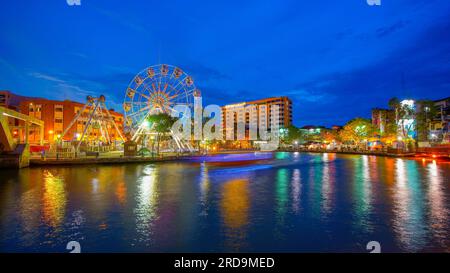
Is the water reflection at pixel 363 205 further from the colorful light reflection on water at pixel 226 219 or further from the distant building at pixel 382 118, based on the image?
the distant building at pixel 382 118

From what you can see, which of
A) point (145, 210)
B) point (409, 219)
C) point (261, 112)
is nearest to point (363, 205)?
point (409, 219)

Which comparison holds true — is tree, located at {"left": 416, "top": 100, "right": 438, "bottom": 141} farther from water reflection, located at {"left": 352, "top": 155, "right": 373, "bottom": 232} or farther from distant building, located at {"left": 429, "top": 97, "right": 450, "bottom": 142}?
water reflection, located at {"left": 352, "top": 155, "right": 373, "bottom": 232}

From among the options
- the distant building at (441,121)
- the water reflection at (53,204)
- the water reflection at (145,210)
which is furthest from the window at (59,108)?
the distant building at (441,121)

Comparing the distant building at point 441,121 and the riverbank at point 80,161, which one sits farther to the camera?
the distant building at point 441,121

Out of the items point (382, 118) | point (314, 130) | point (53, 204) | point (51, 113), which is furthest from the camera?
point (314, 130)

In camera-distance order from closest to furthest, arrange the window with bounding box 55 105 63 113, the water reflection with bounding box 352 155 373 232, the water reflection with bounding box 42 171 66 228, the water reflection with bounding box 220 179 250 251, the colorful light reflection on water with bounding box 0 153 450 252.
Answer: the colorful light reflection on water with bounding box 0 153 450 252, the water reflection with bounding box 220 179 250 251, the water reflection with bounding box 352 155 373 232, the water reflection with bounding box 42 171 66 228, the window with bounding box 55 105 63 113

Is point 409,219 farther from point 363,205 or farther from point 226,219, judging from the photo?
point 226,219

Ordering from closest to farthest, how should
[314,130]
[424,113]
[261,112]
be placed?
[424,113], [314,130], [261,112]

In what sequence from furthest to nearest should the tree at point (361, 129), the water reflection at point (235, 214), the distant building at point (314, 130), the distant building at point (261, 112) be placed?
1. the distant building at point (261, 112)
2. the distant building at point (314, 130)
3. the tree at point (361, 129)
4. the water reflection at point (235, 214)

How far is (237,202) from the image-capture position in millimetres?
11836

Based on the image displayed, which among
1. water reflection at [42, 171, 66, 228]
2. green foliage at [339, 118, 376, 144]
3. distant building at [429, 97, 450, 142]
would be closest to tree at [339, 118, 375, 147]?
green foliage at [339, 118, 376, 144]

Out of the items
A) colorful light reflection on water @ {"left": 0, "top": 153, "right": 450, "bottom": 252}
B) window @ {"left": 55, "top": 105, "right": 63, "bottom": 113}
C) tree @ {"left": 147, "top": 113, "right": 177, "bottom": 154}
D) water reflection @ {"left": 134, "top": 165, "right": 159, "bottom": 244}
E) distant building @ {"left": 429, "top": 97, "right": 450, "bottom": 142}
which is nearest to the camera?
colorful light reflection on water @ {"left": 0, "top": 153, "right": 450, "bottom": 252}
